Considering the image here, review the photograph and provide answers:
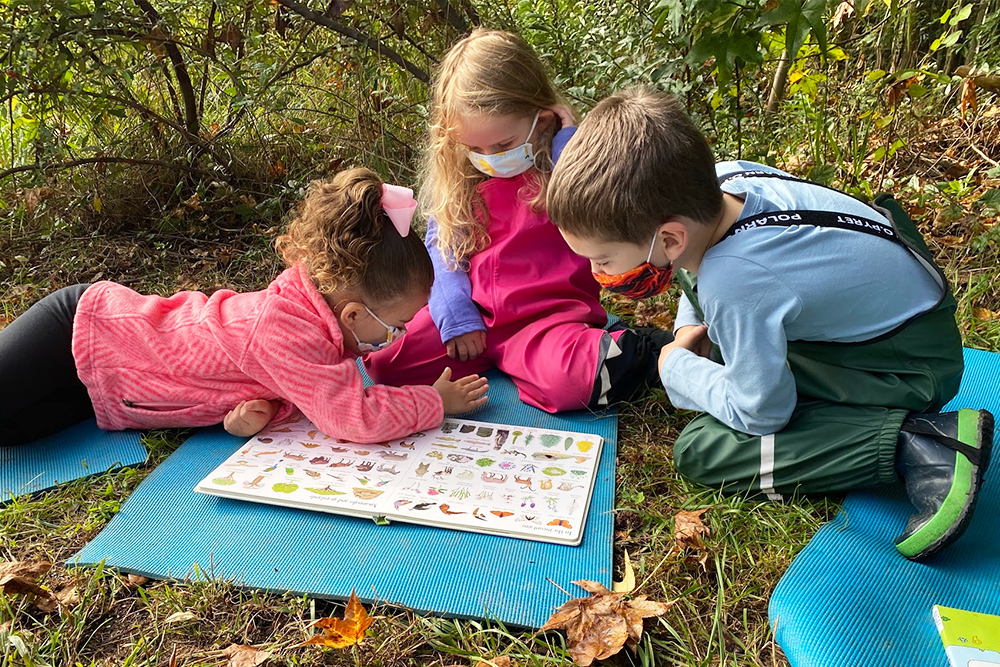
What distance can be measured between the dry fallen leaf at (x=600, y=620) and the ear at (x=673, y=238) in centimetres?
84

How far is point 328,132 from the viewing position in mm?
4273

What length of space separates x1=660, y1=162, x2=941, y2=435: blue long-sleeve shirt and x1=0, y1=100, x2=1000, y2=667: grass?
301 mm

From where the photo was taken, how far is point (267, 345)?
2.24 metres

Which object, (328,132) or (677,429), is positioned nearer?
(677,429)

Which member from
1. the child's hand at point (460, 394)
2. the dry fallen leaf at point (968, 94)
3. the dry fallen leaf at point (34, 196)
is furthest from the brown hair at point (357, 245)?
the dry fallen leaf at point (968, 94)

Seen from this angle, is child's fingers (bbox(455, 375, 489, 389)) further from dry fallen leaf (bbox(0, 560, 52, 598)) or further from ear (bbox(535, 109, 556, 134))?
dry fallen leaf (bbox(0, 560, 52, 598))

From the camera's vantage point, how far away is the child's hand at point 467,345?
9.20 ft

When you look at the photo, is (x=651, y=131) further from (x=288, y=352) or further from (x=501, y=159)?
(x=288, y=352)

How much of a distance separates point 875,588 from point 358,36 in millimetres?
3236

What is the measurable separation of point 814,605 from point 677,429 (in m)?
0.85

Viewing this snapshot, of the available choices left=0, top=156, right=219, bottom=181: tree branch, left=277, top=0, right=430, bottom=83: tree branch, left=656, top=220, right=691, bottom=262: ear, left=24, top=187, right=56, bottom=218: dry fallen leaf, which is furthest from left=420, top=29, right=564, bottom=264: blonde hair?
left=24, top=187, right=56, bottom=218: dry fallen leaf

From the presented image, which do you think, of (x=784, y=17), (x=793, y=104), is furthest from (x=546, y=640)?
(x=793, y=104)

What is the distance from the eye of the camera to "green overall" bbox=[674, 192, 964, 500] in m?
1.96

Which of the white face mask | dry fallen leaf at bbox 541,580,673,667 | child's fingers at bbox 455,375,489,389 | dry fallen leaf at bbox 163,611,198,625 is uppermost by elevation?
the white face mask
